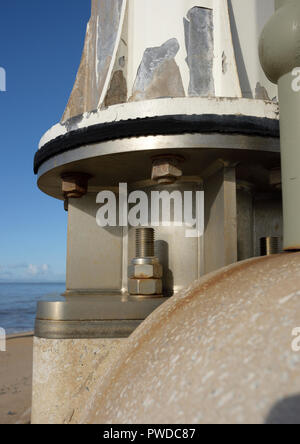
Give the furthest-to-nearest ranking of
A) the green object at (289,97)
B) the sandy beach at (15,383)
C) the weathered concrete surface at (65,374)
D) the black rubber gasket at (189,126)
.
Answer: the sandy beach at (15,383), the black rubber gasket at (189,126), the weathered concrete surface at (65,374), the green object at (289,97)

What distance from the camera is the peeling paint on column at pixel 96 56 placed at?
9.87 ft

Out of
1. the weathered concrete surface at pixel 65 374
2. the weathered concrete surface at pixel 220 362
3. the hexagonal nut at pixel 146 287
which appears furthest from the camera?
the hexagonal nut at pixel 146 287

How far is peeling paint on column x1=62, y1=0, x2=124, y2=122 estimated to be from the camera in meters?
3.01

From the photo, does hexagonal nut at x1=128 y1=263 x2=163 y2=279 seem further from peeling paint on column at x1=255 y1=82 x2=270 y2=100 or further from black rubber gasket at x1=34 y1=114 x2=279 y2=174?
peeling paint on column at x1=255 y1=82 x2=270 y2=100

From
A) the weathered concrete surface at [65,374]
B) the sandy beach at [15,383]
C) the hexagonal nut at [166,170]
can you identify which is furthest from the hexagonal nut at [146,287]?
the sandy beach at [15,383]

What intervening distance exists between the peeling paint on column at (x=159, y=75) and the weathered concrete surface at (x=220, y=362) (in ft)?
6.20

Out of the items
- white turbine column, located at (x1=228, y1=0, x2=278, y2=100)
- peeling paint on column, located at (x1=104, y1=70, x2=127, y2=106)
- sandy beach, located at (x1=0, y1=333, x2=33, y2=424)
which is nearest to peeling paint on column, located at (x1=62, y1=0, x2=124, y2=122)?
peeling paint on column, located at (x1=104, y1=70, x2=127, y2=106)

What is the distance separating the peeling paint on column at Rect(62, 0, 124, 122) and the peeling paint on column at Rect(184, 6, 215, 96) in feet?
1.91

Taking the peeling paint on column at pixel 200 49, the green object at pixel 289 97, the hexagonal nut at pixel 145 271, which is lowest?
the hexagonal nut at pixel 145 271

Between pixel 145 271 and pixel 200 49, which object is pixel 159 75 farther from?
pixel 145 271

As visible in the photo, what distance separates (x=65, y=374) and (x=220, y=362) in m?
1.75

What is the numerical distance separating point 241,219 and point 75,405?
6.32 ft

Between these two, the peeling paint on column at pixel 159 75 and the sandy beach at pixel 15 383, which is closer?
the peeling paint on column at pixel 159 75

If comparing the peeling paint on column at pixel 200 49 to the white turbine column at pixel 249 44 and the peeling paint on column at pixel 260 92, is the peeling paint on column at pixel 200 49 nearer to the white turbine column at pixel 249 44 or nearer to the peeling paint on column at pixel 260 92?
the white turbine column at pixel 249 44
